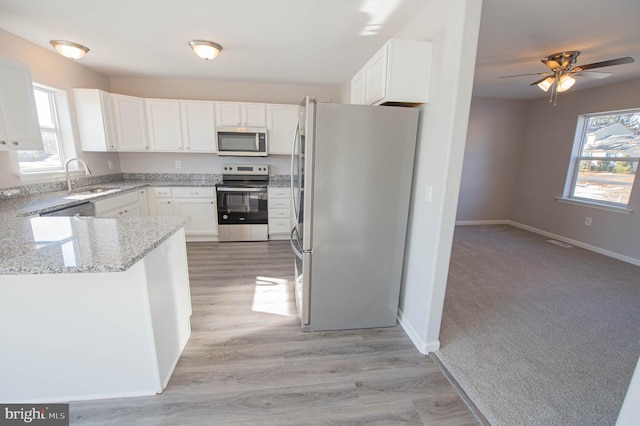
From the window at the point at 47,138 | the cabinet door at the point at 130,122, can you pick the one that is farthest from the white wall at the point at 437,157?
the window at the point at 47,138

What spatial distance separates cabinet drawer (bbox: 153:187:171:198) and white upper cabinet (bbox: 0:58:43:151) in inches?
58.2

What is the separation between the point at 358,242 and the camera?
6.75 ft

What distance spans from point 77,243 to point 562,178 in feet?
20.7

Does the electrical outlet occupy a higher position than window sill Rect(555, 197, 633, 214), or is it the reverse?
the electrical outlet

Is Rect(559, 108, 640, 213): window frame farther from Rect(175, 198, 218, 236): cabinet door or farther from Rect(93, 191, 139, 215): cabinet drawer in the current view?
Rect(93, 191, 139, 215): cabinet drawer

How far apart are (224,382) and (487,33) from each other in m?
3.42

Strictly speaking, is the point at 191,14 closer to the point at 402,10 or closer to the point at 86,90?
the point at 402,10

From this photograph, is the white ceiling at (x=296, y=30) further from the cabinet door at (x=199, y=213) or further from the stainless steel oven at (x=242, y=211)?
the cabinet door at (x=199, y=213)

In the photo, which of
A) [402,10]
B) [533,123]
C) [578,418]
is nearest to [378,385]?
[578,418]

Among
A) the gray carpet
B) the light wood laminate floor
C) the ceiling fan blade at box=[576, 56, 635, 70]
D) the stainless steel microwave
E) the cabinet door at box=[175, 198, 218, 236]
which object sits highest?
the ceiling fan blade at box=[576, 56, 635, 70]

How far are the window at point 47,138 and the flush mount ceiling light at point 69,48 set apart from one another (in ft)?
2.27

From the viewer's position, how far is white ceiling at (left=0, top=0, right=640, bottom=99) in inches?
78.6

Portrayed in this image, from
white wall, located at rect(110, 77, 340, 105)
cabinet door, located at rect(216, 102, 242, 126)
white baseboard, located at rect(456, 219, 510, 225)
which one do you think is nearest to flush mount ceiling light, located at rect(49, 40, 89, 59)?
white wall, located at rect(110, 77, 340, 105)

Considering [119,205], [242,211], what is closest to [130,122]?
[119,205]
